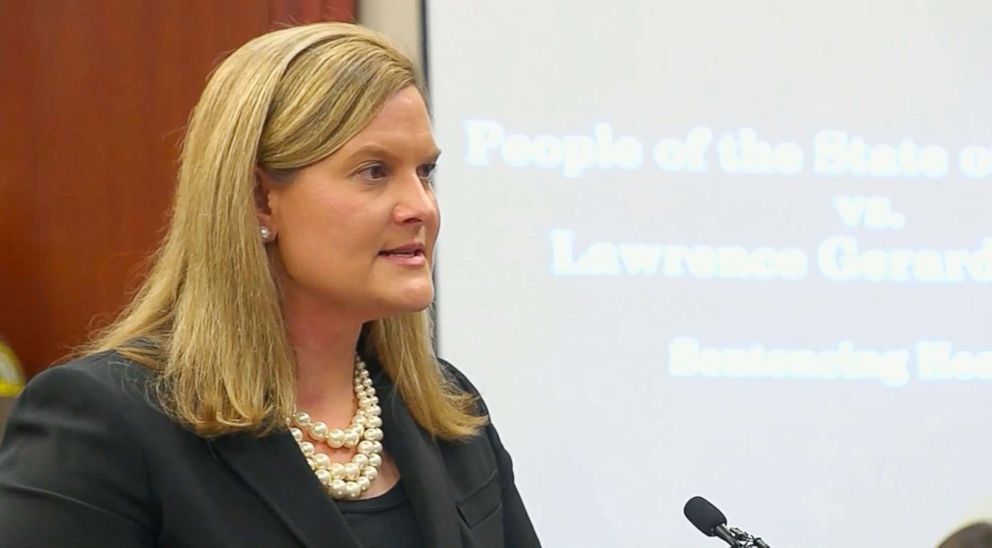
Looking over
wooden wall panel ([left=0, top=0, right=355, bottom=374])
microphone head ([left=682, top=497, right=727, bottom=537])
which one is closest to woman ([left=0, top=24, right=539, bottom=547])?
microphone head ([left=682, top=497, right=727, bottom=537])

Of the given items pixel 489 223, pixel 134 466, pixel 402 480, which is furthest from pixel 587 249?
pixel 134 466

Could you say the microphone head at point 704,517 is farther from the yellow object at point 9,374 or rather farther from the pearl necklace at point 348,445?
the yellow object at point 9,374

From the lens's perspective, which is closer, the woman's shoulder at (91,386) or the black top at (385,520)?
the woman's shoulder at (91,386)

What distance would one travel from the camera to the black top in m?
1.48

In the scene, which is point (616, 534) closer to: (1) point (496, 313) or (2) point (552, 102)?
(1) point (496, 313)

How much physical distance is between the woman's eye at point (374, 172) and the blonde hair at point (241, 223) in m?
0.04

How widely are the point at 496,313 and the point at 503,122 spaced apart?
44cm

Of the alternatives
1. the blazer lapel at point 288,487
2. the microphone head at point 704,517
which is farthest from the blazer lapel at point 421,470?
the microphone head at point 704,517

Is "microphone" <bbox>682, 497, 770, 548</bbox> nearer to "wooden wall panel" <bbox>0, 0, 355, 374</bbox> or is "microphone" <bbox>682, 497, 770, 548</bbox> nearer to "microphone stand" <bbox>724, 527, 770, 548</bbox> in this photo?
"microphone stand" <bbox>724, 527, 770, 548</bbox>

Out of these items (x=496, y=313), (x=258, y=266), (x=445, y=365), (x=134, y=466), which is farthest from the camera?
(x=496, y=313)

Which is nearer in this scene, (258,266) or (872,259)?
(258,266)

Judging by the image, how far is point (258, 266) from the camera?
148 centimetres

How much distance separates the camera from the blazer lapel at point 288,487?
4.60 ft

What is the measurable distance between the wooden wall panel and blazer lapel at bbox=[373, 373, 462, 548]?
1.72 meters
